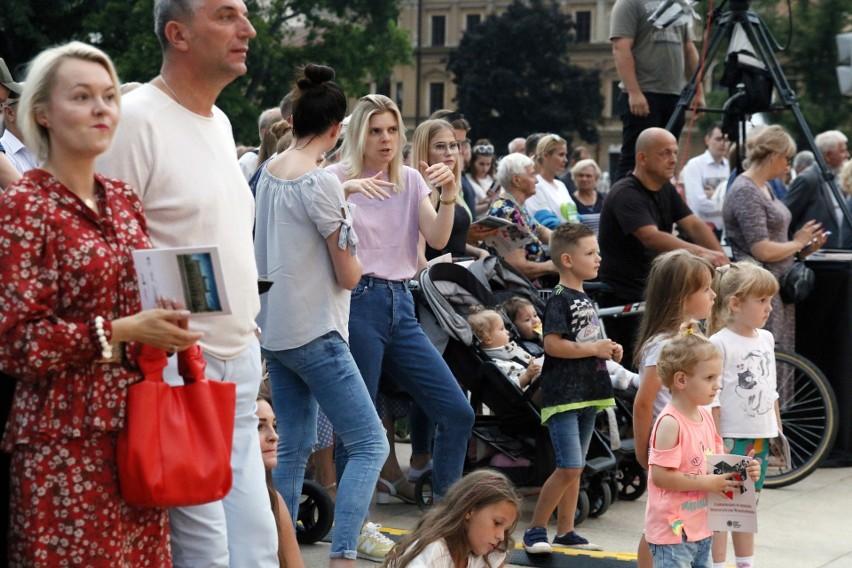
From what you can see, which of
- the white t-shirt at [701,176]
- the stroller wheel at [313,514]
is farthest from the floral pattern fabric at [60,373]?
the white t-shirt at [701,176]

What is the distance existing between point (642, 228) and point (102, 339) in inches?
208

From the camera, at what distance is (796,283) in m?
8.64

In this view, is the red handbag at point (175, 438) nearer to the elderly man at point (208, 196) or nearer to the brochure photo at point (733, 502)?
the elderly man at point (208, 196)

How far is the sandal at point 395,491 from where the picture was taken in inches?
296

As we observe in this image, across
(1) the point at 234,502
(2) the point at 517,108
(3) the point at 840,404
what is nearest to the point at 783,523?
(3) the point at 840,404

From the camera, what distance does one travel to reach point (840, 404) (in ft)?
28.9

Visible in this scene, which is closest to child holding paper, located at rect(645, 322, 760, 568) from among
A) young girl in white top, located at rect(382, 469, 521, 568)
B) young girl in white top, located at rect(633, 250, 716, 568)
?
young girl in white top, located at rect(633, 250, 716, 568)

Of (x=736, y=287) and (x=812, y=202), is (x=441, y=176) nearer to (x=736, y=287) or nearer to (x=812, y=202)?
(x=736, y=287)

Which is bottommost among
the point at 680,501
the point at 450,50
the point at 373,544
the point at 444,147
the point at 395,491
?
the point at 450,50

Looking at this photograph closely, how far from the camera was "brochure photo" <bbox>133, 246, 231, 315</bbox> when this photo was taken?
3.28m

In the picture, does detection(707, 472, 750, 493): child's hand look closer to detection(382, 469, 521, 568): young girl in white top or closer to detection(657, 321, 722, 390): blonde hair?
detection(657, 321, 722, 390): blonde hair

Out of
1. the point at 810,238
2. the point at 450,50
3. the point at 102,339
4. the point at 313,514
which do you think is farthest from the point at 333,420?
the point at 450,50

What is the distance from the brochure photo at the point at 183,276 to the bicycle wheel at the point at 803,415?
563cm

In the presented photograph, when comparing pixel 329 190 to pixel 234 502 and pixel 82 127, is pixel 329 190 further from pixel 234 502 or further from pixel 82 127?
pixel 82 127
